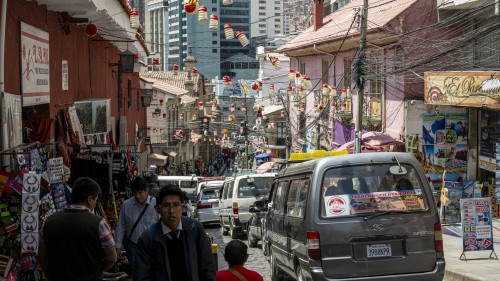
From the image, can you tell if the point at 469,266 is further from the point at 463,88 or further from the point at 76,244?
the point at 76,244

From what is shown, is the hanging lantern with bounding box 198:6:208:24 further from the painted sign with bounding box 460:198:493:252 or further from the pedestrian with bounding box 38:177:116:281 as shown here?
the pedestrian with bounding box 38:177:116:281

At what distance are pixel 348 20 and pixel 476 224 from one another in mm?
21497

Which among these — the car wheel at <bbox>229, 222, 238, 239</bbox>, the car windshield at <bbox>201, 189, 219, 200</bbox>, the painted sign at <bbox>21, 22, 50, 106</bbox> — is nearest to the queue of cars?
the painted sign at <bbox>21, 22, 50, 106</bbox>

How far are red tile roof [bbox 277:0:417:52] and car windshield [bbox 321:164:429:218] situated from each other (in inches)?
577

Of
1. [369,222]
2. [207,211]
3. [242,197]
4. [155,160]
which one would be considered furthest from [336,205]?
[155,160]

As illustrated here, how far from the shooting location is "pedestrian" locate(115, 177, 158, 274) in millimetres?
10297

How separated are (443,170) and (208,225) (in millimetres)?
8270

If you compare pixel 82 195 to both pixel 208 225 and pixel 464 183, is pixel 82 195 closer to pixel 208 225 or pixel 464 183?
pixel 464 183

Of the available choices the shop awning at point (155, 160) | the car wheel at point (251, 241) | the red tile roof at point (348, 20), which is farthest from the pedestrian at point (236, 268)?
the shop awning at point (155, 160)

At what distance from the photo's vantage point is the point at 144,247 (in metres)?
6.02

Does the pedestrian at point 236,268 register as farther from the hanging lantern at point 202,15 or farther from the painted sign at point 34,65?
the hanging lantern at point 202,15

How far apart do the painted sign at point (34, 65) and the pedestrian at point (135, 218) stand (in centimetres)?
324

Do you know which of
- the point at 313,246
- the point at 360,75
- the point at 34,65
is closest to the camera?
the point at 313,246

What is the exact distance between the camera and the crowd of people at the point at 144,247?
599cm
